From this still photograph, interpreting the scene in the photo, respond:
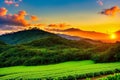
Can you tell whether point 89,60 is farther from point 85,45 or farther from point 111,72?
point 85,45

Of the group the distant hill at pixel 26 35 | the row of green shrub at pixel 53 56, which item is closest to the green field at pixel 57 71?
the row of green shrub at pixel 53 56

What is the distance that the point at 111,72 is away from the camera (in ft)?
163

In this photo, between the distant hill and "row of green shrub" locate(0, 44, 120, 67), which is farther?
the distant hill

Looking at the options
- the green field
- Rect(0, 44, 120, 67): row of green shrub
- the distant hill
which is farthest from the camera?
the distant hill

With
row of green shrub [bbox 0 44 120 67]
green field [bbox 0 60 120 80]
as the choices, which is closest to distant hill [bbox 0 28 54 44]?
row of green shrub [bbox 0 44 120 67]

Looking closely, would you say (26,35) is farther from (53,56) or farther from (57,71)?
(57,71)

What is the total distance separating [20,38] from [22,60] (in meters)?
77.7

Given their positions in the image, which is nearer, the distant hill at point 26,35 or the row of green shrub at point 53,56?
the row of green shrub at point 53,56

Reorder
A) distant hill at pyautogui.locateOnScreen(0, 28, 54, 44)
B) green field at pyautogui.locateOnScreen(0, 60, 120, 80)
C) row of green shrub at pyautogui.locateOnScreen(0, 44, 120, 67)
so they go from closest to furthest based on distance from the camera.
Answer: green field at pyautogui.locateOnScreen(0, 60, 120, 80) < row of green shrub at pyautogui.locateOnScreen(0, 44, 120, 67) < distant hill at pyautogui.locateOnScreen(0, 28, 54, 44)

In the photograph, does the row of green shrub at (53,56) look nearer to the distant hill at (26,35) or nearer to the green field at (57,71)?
the green field at (57,71)

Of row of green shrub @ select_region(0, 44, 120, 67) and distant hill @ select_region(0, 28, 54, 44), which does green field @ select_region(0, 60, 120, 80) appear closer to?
row of green shrub @ select_region(0, 44, 120, 67)

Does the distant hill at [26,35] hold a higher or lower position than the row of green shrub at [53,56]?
higher

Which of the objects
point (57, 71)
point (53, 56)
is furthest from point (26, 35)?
point (57, 71)

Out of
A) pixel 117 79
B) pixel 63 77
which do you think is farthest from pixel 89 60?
pixel 117 79
